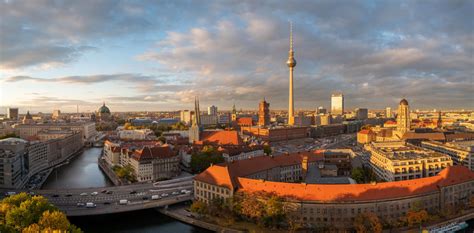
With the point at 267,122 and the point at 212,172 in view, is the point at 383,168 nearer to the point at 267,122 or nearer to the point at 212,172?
the point at 212,172

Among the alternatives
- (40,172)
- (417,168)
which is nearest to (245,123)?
(40,172)

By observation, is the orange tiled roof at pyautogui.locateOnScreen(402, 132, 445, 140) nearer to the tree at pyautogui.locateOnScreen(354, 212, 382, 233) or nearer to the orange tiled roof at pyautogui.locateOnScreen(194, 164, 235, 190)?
the tree at pyautogui.locateOnScreen(354, 212, 382, 233)

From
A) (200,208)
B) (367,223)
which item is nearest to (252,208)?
(200,208)

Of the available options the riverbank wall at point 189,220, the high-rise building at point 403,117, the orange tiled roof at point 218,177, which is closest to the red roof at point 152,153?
the riverbank wall at point 189,220

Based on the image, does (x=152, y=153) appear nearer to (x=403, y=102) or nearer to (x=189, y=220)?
(x=189, y=220)

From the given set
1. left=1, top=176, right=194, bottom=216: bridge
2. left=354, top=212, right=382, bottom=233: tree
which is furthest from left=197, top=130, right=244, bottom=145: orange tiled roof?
left=354, top=212, right=382, bottom=233: tree

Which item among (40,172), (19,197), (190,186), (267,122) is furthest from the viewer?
(267,122)

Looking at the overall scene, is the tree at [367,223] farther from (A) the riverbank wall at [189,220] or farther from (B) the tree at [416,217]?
(A) the riverbank wall at [189,220]
